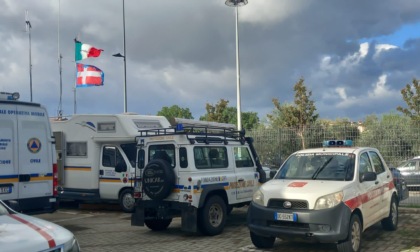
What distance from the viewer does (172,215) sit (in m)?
9.31

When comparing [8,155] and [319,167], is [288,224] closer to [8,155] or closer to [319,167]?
[319,167]

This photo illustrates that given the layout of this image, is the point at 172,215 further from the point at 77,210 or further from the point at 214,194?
the point at 77,210

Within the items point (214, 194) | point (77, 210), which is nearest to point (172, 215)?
point (214, 194)

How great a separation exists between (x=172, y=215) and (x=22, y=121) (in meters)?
3.68

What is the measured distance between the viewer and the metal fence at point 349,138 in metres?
14.5

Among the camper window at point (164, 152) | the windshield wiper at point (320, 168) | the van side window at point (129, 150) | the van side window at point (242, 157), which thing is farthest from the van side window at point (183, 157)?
the van side window at point (129, 150)

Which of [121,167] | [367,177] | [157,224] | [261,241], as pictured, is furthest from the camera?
[121,167]

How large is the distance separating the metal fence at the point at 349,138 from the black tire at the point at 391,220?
4.79m

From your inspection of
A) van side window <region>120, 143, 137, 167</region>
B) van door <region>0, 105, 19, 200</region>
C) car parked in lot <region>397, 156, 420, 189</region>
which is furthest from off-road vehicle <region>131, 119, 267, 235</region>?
car parked in lot <region>397, 156, 420, 189</region>

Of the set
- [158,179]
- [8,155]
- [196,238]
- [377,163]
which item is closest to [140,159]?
[158,179]

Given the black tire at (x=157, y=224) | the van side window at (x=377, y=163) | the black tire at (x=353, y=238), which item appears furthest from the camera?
the black tire at (x=157, y=224)

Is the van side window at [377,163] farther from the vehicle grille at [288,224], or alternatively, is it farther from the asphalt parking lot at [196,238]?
the vehicle grille at [288,224]

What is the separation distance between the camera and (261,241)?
782cm

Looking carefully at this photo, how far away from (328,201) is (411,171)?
36.5ft
